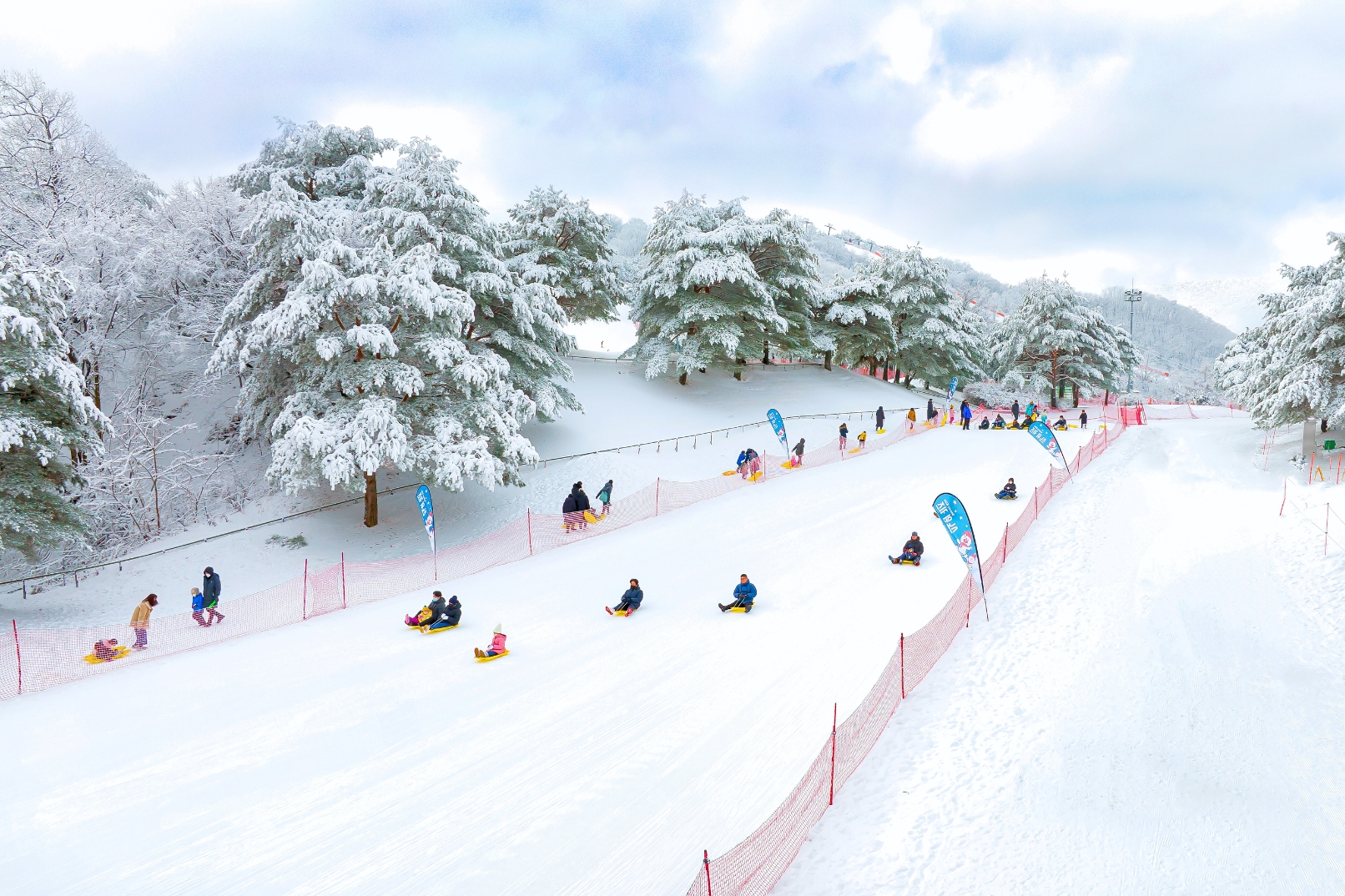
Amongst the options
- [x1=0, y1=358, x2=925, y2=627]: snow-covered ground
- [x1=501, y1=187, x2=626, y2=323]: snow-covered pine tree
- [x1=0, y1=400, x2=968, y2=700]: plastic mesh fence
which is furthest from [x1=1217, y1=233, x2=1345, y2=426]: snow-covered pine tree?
[x1=501, y1=187, x2=626, y2=323]: snow-covered pine tree

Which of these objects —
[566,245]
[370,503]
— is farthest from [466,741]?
[566,245]

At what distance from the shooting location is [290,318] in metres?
17.8

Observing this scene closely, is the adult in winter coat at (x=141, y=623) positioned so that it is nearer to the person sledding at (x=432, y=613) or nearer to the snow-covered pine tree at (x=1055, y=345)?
the person sledding at (x=432, y=613)

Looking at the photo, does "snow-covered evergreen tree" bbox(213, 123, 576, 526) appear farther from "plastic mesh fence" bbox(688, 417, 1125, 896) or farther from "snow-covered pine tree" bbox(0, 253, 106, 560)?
"plastic mesh fence" bbox(688, 417, 1125, 896)

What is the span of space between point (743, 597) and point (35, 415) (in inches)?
621

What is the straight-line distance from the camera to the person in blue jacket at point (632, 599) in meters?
13.5

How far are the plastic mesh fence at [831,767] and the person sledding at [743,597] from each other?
9.96 feet

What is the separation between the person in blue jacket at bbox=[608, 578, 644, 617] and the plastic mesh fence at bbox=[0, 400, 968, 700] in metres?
4.96

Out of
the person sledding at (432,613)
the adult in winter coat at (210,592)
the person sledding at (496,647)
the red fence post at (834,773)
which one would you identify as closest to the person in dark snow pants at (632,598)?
the person sledding at (496,647)

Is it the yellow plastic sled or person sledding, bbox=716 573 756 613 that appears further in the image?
person sledding, bbox=716 573 756 613

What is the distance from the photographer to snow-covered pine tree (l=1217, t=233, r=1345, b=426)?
2116 cm

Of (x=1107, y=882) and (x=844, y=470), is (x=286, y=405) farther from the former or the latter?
(x=1107, y=882)

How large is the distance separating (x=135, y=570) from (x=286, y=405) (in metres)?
5.63

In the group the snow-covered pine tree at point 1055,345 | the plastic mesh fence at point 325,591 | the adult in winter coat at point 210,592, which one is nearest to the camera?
the plastic mesh fence at point 325,591
